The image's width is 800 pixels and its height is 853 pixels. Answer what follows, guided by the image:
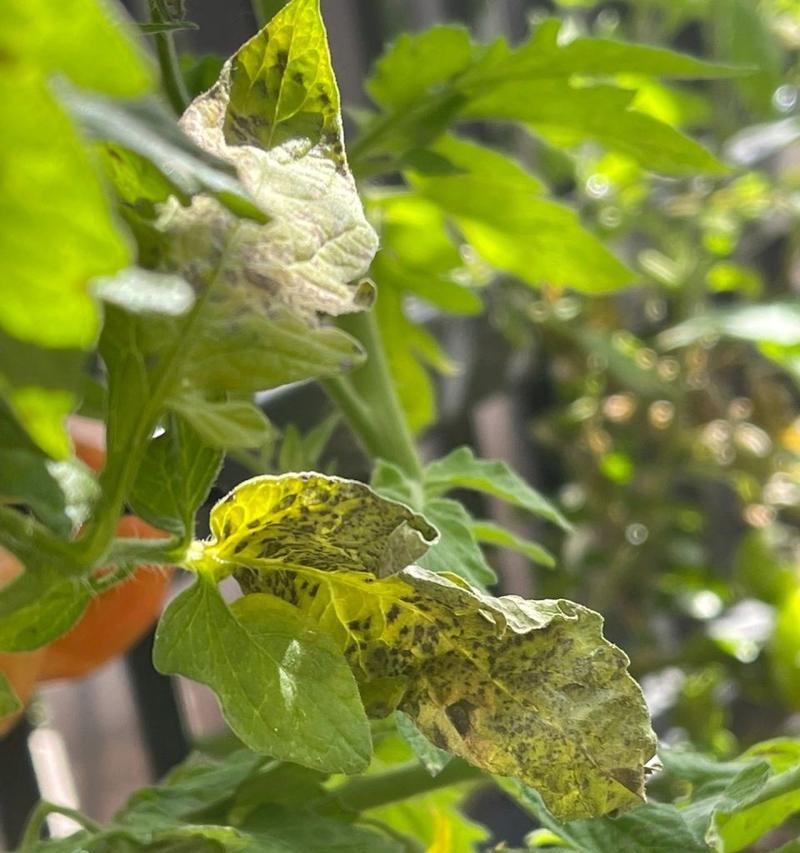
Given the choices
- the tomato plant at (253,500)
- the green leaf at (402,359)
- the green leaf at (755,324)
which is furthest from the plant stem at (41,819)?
the green leaf at (755,324)

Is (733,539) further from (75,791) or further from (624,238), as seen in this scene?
(75,791)

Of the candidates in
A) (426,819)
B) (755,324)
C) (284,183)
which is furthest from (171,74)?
(755,324)

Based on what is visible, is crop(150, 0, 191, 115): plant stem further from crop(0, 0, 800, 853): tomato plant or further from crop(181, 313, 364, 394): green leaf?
crop(181, 313, 364, 394): green leaf

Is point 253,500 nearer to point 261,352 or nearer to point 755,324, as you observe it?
point 261,352

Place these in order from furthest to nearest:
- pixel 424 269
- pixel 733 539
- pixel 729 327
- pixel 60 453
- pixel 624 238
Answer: pixel 733 539 < pixel 624 238 < pixel 729 327 < pixel 424 269 < pixel 60 453

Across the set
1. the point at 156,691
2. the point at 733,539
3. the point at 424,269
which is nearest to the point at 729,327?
the point at 424,269

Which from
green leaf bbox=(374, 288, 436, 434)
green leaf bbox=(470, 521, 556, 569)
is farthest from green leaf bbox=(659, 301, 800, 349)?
green leaf bbox=(470, 521, 556, 569)

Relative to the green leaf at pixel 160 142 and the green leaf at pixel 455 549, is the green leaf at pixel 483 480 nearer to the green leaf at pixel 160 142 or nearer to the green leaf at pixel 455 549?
the green leaf at pixel 455 549
